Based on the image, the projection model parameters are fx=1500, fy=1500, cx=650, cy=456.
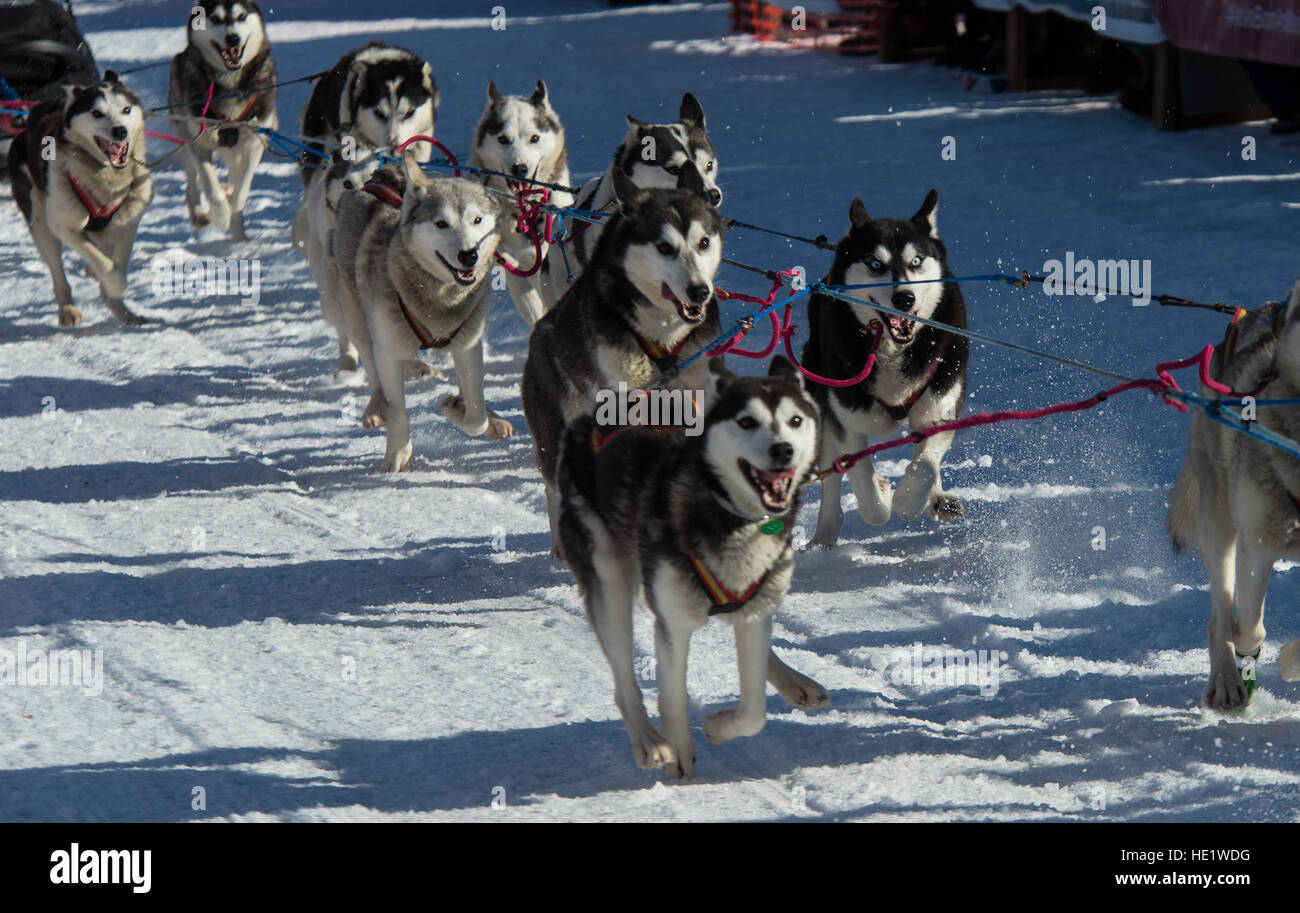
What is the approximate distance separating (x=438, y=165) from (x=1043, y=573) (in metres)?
2.54

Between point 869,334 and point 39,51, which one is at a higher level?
point 39,51

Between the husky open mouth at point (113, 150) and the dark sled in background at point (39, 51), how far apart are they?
8.81ft

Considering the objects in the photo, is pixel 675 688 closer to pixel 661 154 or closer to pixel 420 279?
pixel 420 279

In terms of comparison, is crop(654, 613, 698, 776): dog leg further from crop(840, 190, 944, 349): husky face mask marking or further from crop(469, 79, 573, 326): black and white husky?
crop(469, 79, 573, 326): black and white husky

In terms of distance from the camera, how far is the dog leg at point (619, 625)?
286 centimetres

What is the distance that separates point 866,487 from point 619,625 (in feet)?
4.08

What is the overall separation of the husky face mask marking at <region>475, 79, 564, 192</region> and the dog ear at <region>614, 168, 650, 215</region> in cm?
184

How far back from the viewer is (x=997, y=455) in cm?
467

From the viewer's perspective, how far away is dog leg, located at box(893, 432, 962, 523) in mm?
3809

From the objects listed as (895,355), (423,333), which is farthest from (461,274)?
(895,355)

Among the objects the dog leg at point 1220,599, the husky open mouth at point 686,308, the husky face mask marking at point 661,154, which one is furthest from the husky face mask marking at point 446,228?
the dog leg at point 1220,599

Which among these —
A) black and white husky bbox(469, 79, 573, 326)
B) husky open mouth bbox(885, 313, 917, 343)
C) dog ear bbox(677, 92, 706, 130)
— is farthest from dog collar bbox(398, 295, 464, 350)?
husky open mouth bbox(885, 313, 917, 343)

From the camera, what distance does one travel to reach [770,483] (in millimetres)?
2594

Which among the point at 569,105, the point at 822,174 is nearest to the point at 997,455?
the point at 822,174
